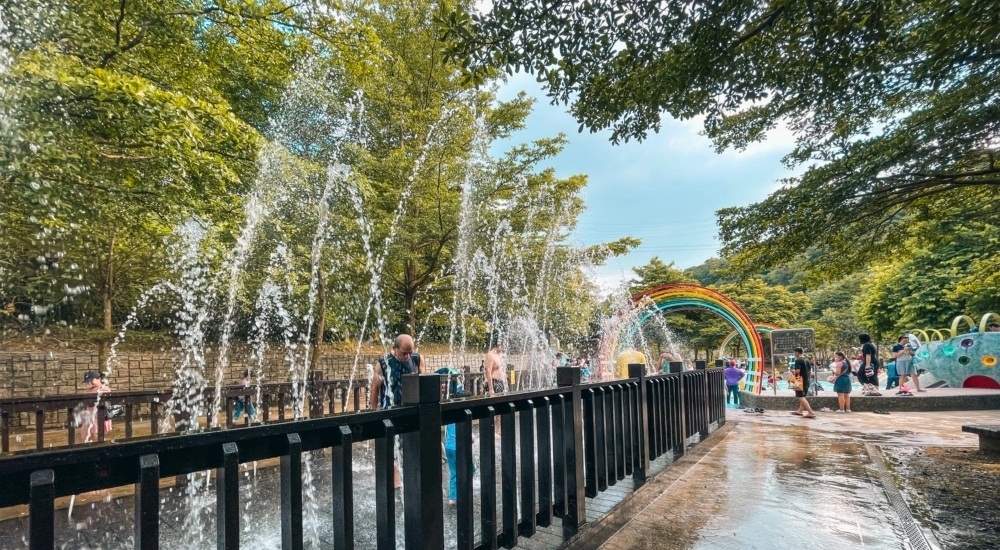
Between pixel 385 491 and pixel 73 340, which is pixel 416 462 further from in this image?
pixel 73 340

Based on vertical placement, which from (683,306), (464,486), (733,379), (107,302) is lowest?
(733,379)

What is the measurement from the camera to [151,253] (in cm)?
1402

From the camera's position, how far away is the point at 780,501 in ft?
13.9

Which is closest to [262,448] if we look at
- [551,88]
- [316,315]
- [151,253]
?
[551,88]

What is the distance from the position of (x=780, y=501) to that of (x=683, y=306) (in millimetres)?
12398

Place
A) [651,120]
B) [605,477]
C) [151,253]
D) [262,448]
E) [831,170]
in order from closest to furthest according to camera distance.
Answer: [262,448]
[605,477]
[651,120]
[831,170]
[151,253]

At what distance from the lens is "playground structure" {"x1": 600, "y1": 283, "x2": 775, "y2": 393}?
15328mm

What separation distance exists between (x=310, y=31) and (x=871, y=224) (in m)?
10.8

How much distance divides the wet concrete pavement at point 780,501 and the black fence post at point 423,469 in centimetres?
159

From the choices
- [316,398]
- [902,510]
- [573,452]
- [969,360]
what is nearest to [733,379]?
[969,360]

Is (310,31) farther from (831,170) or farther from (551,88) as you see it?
(831,170)

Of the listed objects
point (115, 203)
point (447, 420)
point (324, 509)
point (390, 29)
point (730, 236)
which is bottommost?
point (324, 509)

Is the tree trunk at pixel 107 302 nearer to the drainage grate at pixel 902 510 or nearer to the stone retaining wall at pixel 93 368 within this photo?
the stone retaining wall at pixel 93 368

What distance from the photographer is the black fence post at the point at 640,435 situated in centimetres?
461
